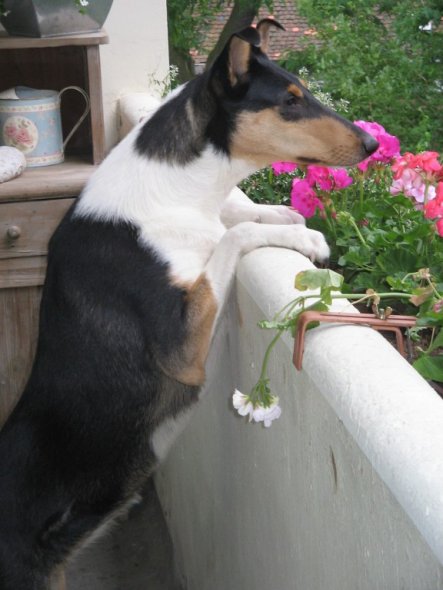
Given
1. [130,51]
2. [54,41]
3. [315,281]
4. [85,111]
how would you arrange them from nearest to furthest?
[315,281] → [54,41] → [85,111] → [130,51]

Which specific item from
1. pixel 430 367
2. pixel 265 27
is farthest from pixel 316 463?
pixel 265 27

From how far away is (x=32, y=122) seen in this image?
286 centimetres

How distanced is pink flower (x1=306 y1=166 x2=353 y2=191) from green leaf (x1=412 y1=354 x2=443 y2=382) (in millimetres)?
664

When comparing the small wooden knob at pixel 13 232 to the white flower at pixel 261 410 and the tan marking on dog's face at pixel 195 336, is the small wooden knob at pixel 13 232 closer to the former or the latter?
the tan marking on dog's face at pixel 195 336

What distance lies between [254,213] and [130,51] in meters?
1.41

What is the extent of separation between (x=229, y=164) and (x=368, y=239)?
35 centimetres

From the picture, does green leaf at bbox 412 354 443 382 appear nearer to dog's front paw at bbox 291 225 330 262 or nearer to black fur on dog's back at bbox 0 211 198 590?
dog's front paw at bbox 291 225 330 262

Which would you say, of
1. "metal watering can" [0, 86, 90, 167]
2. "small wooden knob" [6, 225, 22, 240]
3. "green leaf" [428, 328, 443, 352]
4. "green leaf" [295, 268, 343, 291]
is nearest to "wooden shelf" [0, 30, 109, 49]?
"metal watering can" [0, 86, 90, 167]

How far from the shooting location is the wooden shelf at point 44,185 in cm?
273

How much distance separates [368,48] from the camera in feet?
17.7

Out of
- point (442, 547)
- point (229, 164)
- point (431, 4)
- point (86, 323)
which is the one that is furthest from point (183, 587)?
point (431, 4)

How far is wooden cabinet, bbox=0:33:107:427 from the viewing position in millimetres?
2754

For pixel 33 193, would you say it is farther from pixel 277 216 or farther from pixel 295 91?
pixel 295 91

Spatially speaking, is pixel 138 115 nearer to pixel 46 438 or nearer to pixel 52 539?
pixel 46 438
